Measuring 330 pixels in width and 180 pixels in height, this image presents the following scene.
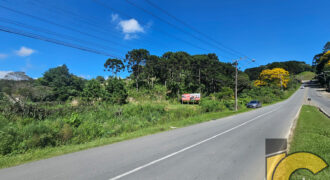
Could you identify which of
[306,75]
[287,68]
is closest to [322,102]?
[287,68]

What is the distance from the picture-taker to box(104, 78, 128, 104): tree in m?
35.6

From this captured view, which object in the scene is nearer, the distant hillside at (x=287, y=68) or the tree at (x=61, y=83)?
the tree at (x=61, y=83)

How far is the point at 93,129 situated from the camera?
8.84 metres

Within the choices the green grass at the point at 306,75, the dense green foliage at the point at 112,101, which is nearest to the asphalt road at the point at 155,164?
the dense green foliage at the point at 112,101

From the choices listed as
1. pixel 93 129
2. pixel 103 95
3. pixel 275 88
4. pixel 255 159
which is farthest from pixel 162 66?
pixel 255 159

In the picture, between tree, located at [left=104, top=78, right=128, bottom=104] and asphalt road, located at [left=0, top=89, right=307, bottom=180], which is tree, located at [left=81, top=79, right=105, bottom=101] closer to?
tree, located at [left=104, top=78, right=128, bottom=104]

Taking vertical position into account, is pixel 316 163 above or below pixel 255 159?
above

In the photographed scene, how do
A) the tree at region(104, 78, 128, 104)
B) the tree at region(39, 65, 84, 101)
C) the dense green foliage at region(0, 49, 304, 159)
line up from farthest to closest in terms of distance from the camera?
the tree at region(39, 65, 84, 101)
the tree at region(104, 78, 128, 104)
the dense green foliage at region(0, 49, 304, 159)

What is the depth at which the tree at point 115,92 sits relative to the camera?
35.6 metres

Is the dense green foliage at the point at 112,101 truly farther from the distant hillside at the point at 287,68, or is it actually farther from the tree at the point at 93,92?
the distant hillside at the point at 287,68

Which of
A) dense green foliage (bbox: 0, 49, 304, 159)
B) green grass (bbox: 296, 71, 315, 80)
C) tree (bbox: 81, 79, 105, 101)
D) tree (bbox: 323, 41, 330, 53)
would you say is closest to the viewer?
dense green foliage (bbox: 0, 49, 304, 159)

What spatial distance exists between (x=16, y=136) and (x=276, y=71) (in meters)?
67.1

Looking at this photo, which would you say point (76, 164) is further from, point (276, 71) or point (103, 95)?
point (276, 71)

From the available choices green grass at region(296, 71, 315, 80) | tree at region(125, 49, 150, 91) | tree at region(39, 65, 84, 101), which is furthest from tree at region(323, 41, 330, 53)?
tree at region(39, 65, 84, 101)
